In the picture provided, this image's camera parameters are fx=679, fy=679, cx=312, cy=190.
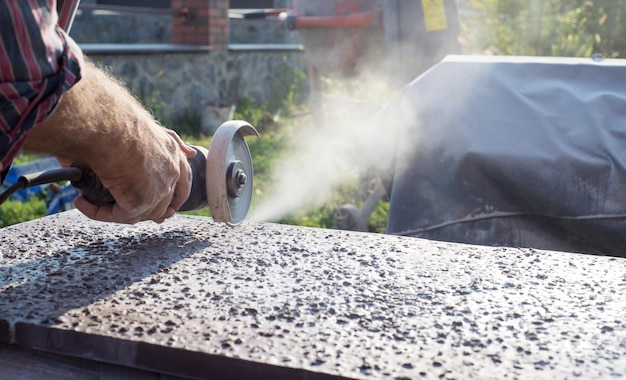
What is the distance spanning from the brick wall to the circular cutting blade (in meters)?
6.79

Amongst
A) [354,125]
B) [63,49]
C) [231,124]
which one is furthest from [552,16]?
[63,49]

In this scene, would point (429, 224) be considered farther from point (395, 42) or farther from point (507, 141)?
point (395, 42)

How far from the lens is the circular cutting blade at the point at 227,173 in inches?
79.3

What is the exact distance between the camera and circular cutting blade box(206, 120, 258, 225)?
2.01 meters

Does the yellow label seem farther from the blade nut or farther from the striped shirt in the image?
the striped shirt

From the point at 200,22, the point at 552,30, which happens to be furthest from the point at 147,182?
the point at 200,22

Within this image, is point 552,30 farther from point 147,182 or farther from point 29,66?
point 29,66

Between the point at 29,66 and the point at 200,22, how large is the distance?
7.83 metres

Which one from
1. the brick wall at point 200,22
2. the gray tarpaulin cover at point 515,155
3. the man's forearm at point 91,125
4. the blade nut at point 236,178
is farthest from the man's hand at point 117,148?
the brick wall at point 200,22

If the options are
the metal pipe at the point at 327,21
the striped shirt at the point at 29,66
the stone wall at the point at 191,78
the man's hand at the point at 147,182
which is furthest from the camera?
the stone wall at the point at 191,78

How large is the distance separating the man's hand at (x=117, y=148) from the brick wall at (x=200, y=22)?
23.4 feet

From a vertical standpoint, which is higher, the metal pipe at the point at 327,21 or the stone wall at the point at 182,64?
the metal pipe at the point at 327,21

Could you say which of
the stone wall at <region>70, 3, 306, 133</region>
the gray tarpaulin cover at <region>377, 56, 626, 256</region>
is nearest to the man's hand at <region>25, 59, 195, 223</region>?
the gray tarpaulin cover at <region>377, 56, 626, 256</region>

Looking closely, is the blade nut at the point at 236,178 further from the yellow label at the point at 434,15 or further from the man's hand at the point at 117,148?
the yellow label at the point at 434,15
